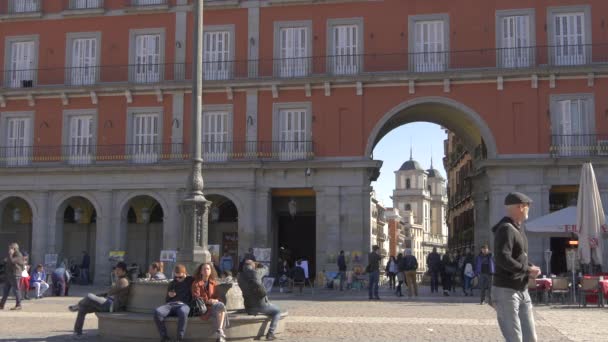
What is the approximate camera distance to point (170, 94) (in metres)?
33.1

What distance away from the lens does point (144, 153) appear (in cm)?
3306

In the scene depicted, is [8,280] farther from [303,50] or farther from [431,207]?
[431,207]

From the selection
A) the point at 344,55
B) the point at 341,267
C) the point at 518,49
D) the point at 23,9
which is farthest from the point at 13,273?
the point at 518,49

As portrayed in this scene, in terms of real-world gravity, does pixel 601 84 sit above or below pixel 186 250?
above

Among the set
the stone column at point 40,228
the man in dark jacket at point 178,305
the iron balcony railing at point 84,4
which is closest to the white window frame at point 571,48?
the iron balcony railing at point 84,4

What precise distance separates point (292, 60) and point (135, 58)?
7227 millimetres

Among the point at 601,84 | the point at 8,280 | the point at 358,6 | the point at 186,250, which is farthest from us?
the point at 358,6

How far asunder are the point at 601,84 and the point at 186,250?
71.5 ft

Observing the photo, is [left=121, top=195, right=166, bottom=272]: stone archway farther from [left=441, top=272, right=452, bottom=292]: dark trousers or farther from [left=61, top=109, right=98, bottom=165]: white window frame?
[left=441, top=272, right=452, bottom=292]: dark trousers

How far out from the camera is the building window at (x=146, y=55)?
3369 cm

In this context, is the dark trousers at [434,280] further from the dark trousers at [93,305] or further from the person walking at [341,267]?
the dark trousers at [93,305]

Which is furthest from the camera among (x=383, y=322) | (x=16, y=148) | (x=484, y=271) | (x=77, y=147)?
(x=16, y=148)

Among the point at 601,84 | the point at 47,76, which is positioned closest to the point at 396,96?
the point at 601,84

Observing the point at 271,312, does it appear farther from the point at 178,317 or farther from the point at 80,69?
the point at 80,69
